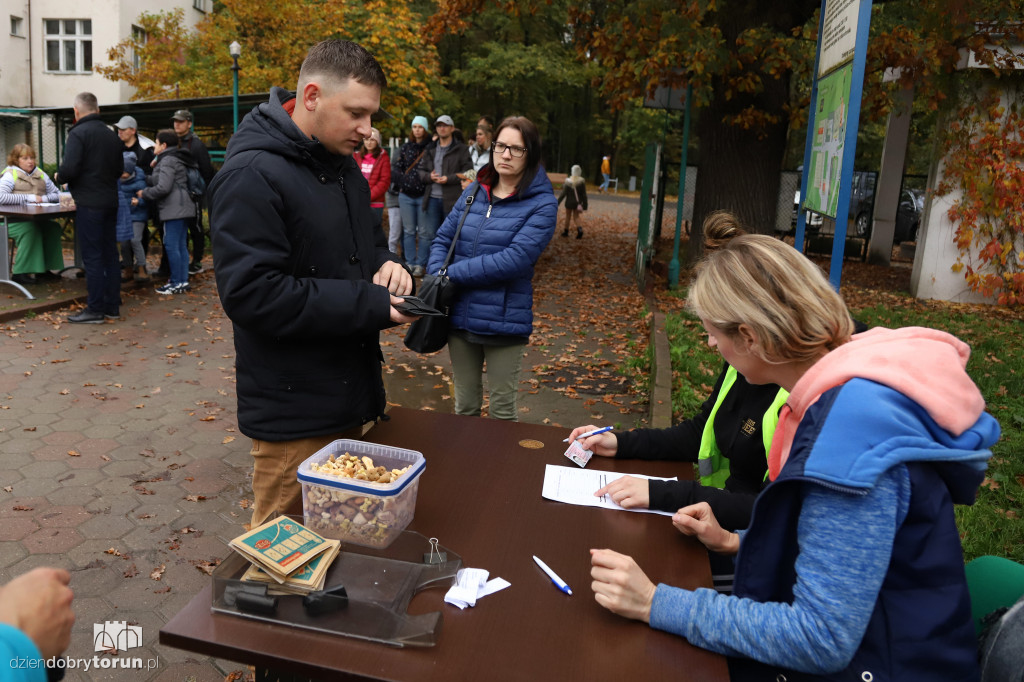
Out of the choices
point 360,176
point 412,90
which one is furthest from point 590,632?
point 412,90

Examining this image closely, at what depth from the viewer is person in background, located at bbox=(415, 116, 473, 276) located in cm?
1011

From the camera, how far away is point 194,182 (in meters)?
10.1

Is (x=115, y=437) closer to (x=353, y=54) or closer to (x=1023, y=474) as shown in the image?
(x=353, y=54)

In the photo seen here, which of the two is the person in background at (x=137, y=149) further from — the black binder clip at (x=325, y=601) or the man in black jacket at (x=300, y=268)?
the black binder clip at (x=325, y=601)

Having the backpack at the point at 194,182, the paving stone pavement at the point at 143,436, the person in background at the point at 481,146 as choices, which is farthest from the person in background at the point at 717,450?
the backpack at the point at 194,182

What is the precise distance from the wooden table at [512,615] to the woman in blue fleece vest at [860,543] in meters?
0.11

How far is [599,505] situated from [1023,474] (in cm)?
396

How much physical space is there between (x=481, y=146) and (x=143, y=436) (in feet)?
20.1

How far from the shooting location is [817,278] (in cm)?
185

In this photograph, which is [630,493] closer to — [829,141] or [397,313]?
[397,313]

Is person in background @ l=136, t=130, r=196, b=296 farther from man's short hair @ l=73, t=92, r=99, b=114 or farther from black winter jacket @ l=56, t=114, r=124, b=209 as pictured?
man's short hair @ l=73, t=92, r=99, b=114

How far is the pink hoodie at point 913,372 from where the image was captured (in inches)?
60.1

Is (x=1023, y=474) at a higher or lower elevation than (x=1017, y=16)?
lower

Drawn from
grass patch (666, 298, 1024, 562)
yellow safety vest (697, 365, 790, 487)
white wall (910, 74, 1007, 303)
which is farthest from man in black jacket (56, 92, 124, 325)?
white wall (910, 74, 1007, 303)
